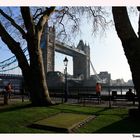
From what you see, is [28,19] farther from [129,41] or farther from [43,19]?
[129,41]

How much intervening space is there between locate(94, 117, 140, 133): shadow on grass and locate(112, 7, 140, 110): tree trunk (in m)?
1.38

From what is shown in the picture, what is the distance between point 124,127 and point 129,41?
157 inches

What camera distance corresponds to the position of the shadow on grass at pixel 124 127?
10.6m

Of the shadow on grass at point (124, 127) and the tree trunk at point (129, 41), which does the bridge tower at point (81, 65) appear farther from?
the shadow on grass at point (124, 127)

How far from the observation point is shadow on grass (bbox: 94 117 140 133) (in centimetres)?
1063

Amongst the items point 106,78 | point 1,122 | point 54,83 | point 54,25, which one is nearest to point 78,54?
point 54,83

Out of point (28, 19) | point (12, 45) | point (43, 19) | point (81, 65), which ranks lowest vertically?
point (12, 45)

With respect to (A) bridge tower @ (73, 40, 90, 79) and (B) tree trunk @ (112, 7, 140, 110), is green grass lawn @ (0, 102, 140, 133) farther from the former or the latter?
(A) bridge tower @ (73, 40, 90, 79)

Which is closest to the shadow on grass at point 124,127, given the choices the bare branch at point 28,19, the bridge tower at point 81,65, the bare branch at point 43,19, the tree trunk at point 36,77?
the tree trunk at point 36,77

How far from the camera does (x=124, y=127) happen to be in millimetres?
11250

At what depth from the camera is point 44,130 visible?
10.4m

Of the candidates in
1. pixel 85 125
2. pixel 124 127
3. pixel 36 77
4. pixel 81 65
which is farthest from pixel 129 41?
pixel 81 65

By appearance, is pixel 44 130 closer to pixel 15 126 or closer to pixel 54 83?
pixel 15 126

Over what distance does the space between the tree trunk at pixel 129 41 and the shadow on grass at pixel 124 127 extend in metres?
1.38
